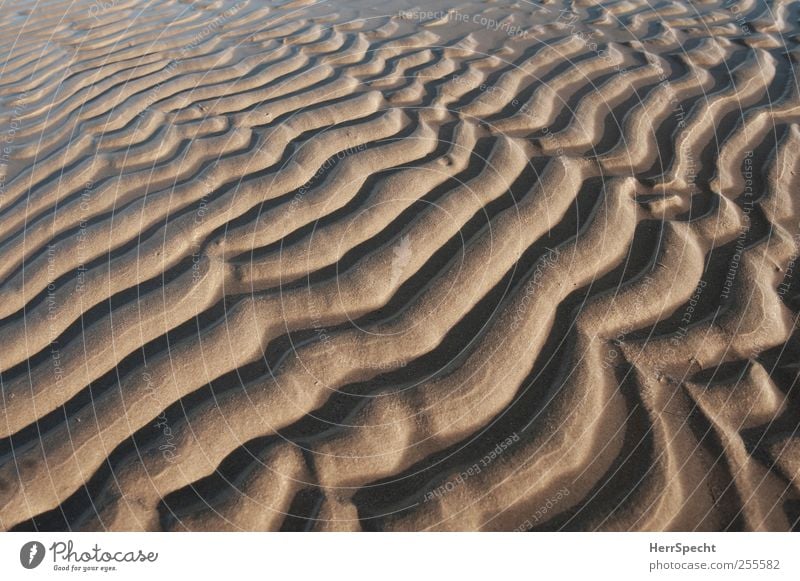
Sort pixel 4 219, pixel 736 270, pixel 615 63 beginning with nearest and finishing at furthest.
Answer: pixel 736 270 < pixel 4 219 < pixel 615 63

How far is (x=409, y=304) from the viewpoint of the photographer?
3008 mm

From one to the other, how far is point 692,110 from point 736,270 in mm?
2114

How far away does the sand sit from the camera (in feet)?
7.86

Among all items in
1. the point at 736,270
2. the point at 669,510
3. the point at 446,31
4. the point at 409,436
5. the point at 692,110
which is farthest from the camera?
the point at 446,31

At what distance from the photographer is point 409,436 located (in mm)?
2553

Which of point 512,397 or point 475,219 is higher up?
point 475,219

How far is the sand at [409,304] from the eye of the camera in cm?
240

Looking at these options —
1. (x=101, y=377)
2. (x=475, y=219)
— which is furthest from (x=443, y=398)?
(x=101, y=377)

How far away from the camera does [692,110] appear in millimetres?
4531

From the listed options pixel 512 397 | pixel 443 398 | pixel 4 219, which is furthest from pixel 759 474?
pixel 4 219

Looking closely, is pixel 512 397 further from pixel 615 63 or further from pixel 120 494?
pixel 615 63

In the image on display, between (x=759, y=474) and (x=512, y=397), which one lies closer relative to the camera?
(x=759, y=474)
